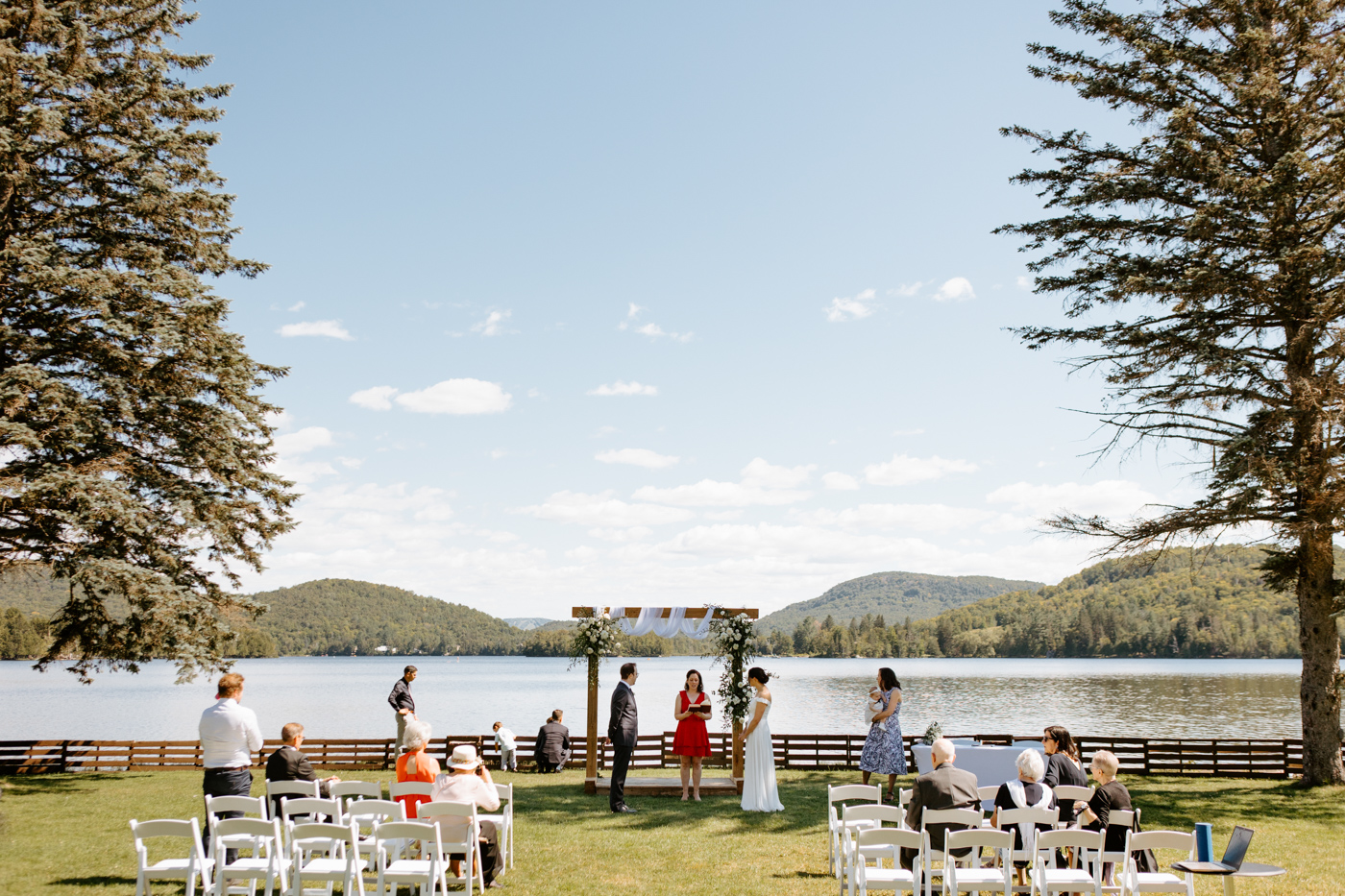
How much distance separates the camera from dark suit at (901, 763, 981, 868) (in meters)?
7.08

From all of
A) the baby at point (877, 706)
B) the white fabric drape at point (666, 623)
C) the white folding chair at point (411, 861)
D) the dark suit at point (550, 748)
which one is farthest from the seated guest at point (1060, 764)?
the dark suit at point (550, 748)

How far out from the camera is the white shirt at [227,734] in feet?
24.4

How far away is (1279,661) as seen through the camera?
116m

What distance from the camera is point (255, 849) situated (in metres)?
6.42

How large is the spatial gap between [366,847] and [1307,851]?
1003 centimetres

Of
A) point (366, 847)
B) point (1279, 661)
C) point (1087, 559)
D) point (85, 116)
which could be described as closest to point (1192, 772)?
point (1087, 559)

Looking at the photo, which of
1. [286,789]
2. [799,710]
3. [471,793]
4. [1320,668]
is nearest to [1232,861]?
[471,793]

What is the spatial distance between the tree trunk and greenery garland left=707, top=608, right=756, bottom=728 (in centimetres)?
936

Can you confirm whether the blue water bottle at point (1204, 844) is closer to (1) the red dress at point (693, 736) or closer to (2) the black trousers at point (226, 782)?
(2) the black trousers at point (226, 782)

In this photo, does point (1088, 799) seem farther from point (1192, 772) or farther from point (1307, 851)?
point (1192, 772)

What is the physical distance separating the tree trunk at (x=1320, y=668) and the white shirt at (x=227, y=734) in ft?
51.8

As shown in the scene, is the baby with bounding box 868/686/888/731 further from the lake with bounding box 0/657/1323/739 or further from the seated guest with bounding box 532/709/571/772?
the lake with bounding box 0/657/1323/739

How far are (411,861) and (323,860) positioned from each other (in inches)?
27.2

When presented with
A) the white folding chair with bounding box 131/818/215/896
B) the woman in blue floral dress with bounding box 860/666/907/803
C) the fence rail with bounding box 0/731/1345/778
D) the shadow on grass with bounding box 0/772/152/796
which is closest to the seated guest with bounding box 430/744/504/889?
the white folding chair with bounding box 131/818/215/896
